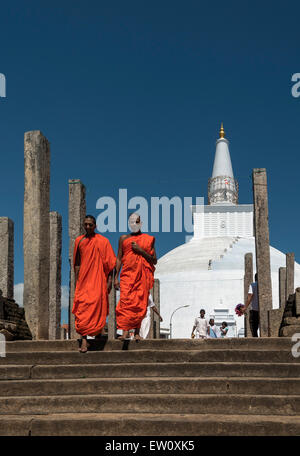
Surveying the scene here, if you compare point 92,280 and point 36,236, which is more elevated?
point 36,236

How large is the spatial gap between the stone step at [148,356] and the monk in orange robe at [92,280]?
9.4 inches

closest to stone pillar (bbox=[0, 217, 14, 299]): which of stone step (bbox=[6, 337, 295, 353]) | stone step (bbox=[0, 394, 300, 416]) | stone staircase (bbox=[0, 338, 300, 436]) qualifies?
stone step (bbox=[6, 337, 295, 353])

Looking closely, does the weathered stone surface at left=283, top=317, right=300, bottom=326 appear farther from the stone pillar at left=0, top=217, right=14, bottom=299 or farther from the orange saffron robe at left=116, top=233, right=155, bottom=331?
the stone pillar at left=0, top=217, right=14, bottom=299

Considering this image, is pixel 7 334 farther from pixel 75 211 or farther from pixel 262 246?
pixel 262 246

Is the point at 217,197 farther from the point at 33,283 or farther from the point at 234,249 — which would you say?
the point at 33,283

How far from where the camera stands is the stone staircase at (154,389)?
5.12m

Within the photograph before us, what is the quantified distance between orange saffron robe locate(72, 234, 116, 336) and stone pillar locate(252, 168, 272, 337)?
316 centimetres

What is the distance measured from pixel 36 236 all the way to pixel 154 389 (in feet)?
12.1

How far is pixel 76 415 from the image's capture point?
5.48 m

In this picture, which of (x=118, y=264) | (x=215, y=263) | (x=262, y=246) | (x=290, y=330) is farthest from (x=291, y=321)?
(x=215, y=263)

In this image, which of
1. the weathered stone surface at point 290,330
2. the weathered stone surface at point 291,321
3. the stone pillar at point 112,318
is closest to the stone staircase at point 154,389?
the weathered stone surface at point 290,330

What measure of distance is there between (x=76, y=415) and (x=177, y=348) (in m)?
1.65

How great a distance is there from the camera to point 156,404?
18.4 feet
